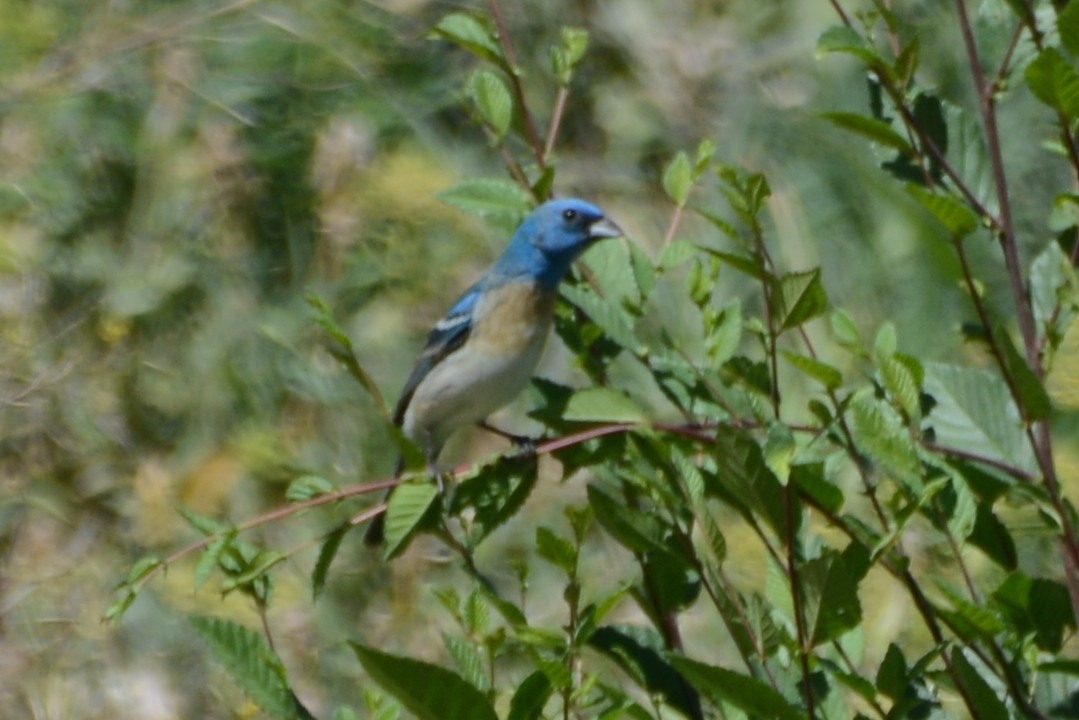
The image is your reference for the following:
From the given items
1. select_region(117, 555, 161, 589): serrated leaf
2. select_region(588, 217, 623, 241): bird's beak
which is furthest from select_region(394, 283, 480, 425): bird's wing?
select_region(117, 555, 161, 589): serrated leaf

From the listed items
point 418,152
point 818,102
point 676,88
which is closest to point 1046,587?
point 818,102

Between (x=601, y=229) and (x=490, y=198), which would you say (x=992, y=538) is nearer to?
(x=490, y=198)

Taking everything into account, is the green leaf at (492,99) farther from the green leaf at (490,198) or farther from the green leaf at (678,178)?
the green leaf at (678,178)

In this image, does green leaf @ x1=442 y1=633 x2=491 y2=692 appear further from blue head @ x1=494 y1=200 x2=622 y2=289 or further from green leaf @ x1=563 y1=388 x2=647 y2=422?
blue head @ x1=494 y1=200 x2=622 y2=289

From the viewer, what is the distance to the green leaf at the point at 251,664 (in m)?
1.17

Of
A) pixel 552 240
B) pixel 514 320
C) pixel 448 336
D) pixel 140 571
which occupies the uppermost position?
pixel 140 571

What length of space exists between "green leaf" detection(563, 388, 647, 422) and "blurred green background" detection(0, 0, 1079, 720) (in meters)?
2.56

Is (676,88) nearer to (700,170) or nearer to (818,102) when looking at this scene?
(818,102)

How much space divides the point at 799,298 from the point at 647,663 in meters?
0.33

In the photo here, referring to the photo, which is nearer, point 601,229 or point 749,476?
point 749,476

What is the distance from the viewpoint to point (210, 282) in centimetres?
426

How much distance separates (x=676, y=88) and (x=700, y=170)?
133 inches

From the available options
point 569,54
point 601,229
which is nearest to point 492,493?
point 569,54

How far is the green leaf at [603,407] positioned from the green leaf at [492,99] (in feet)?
1.18
